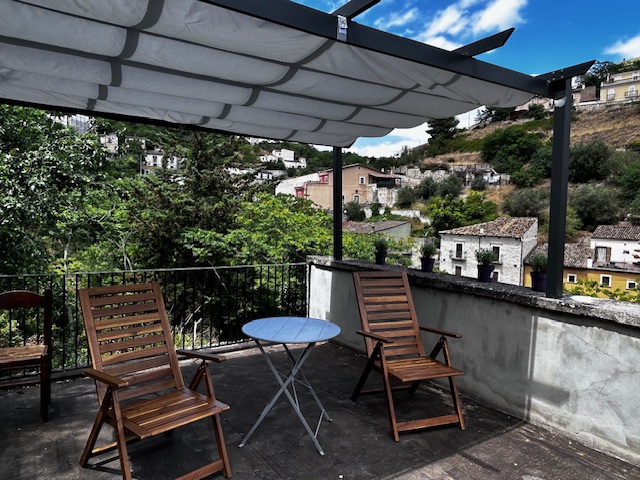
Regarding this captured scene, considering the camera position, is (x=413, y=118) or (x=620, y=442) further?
(x=413, y=118)

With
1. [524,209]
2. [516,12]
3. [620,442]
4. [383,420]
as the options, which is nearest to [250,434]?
[383,420]

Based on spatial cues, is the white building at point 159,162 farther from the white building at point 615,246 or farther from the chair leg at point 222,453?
the white building at point 615,246

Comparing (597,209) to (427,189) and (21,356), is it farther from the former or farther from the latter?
(21,356)

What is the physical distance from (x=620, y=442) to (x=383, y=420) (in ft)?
4.70

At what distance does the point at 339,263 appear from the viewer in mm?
4859

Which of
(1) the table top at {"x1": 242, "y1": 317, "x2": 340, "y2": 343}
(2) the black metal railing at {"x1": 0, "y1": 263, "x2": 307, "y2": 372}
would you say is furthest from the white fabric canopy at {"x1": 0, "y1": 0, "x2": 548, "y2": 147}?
(2) the black metal railing at {"x1": 0, "y1": 263, "x2": 307, "y2": 372}

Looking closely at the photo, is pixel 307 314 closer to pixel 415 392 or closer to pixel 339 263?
pixel 339 263

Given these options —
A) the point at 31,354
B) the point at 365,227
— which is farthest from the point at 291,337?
the point at 365,227

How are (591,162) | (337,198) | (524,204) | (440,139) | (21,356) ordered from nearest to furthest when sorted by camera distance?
(21,356), (337,198), (524,204), (591,162), (440,139)

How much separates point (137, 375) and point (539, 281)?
2.91 m

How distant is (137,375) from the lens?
254 centimetres

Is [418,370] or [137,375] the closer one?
[137,375]

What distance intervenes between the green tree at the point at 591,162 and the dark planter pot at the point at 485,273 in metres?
29.7

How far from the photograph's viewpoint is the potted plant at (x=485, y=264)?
3.53 meters
